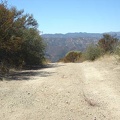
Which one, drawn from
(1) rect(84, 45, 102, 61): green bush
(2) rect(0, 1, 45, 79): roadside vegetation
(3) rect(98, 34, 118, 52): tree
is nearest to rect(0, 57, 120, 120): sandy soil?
(2) rect(0, 1, 45, 79): roadside vegetation

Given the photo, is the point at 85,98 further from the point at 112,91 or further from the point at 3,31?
the point at 3,31

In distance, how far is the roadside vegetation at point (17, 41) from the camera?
18.7 m

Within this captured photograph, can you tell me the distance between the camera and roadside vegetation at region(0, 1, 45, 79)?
18719 millimetres

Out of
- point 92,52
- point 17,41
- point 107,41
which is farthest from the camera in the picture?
point 107,41

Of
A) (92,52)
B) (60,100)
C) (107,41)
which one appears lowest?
(92,52)

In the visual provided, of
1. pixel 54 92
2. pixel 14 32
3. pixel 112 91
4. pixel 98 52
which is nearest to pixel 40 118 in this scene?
pixel 54 92

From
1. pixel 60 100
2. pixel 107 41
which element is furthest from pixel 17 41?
pixel 107 41

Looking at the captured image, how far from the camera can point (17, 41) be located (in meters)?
19.8

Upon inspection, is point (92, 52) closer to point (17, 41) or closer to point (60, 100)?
point (17, 41)

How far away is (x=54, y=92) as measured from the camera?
1107cm

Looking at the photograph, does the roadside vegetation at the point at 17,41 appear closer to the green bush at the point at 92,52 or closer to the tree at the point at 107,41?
the green bush at the point at 92,52

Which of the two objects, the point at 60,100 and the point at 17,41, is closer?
the point at 60,100

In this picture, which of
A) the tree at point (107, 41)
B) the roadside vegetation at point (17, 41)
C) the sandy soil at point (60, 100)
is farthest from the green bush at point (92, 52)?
the sandy soil at point (60, 100)

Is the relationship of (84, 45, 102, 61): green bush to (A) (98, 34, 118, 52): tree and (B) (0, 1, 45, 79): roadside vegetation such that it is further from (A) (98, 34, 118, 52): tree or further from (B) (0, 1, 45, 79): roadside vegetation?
(A) (98, 34, 118, 52): tree
